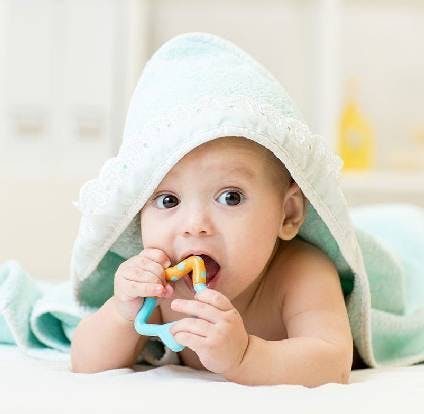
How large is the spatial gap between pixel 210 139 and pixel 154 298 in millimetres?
190

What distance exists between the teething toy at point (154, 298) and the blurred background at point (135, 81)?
1.31 metres

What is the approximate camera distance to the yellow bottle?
8.58 ft

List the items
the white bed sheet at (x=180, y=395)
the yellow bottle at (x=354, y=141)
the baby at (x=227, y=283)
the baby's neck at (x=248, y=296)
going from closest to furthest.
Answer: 1. the white bed sheet at (x=180, y=395)
2. the baby at (x=227, y=283)
3. the baby's neck at (x=248, y=296)
4. the yellow bottle at (x=354, y=141)

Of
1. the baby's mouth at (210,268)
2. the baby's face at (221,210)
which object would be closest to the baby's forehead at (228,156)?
the baby's face at (221,210)

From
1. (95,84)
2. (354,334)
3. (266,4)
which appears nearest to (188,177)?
(354,334)

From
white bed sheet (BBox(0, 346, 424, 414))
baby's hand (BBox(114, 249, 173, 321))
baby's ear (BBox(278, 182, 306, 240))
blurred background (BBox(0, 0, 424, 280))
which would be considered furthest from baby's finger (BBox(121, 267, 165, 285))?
blurred background (BBox(0, 0, 424, 280))

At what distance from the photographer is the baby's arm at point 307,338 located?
83 centimetres

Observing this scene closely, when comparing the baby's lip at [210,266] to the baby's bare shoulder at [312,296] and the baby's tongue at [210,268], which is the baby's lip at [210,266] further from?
the baby's bare shoulder at [312,296]

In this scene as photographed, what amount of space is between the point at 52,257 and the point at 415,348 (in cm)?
126

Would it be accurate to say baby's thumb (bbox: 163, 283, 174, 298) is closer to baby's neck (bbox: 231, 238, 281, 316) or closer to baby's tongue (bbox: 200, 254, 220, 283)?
baby's tongue (bbox: 200, 254, 220, 283)

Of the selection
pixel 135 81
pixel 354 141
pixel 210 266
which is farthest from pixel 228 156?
pixel 354 141

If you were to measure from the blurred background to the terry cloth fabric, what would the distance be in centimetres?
107

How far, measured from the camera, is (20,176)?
225 centimetres

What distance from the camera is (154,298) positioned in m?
0.90
